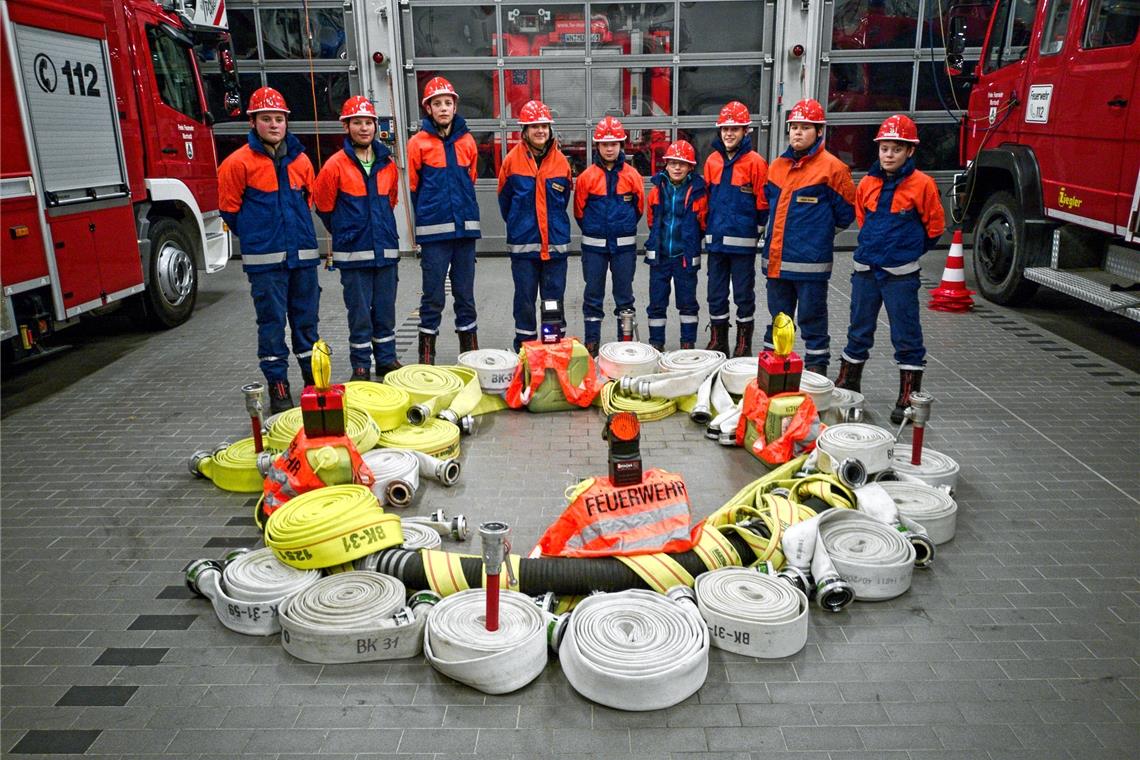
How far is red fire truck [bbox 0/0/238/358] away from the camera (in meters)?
6.33

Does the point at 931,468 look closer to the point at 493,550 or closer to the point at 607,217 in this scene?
the point at 493,550

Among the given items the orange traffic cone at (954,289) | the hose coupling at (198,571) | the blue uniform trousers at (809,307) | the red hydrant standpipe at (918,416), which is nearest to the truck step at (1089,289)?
the orange traffic cone at (954,289)

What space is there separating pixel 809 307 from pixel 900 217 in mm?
963

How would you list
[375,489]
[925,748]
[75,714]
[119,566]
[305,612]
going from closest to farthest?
[925,748]
[75,714]
[305,612]
[119,566]
[375,489]

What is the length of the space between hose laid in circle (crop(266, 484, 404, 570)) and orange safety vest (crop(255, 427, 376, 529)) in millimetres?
339

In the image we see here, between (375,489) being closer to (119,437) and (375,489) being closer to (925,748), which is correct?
(119,437)

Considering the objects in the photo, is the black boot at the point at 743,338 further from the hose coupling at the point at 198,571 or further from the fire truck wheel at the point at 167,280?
the fire truck wheel at the point at 167,280

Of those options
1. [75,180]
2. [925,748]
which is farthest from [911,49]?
[925,748]

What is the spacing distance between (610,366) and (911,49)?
8089 millimetres

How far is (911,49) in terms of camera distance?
38.0ft

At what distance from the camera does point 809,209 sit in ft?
20.3

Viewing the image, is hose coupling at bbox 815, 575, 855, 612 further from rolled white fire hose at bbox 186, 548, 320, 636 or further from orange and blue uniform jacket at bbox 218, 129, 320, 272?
orange and blue uniform jacket at bbox 218, 129, 320, 272

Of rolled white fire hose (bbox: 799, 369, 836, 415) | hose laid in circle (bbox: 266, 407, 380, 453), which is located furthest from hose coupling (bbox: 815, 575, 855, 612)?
hose laid in circle (bbox: 266, 407, 380, 453)

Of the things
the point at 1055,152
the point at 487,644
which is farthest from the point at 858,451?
the point at 1055,152
